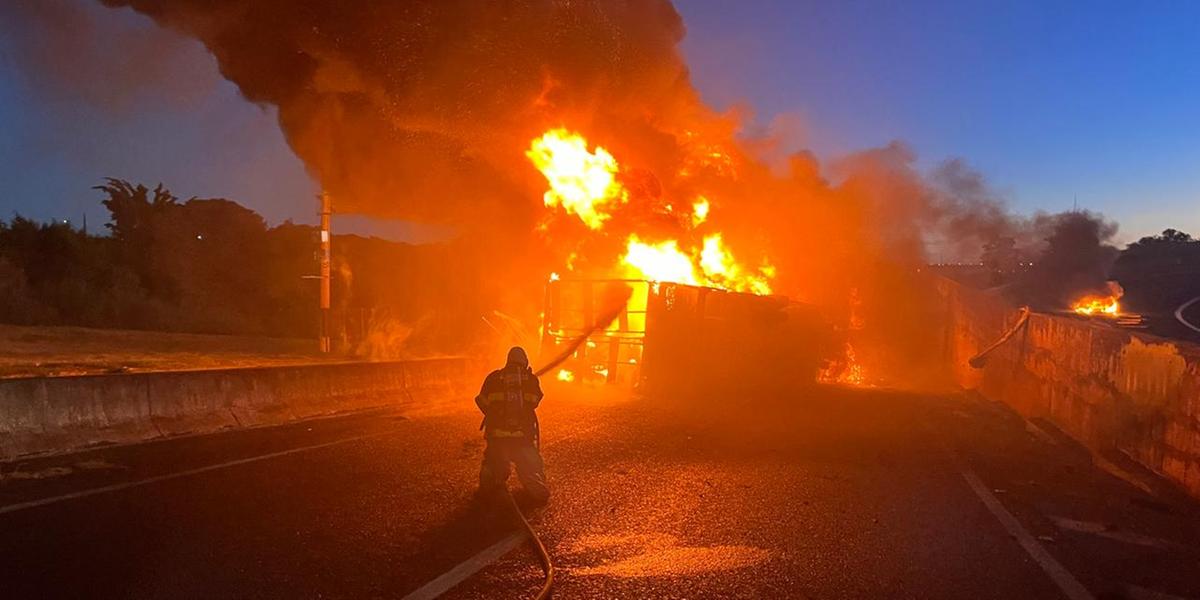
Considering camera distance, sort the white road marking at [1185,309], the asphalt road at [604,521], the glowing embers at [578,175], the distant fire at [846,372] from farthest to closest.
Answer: the white road marking at [1185,309], the distant fire at [846,372], the glowing embers at [578,175], the asphalt road at [604,521]

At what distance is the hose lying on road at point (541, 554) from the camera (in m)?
4.71

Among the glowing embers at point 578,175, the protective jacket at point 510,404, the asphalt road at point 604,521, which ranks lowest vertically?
the asphalt road at point 604,521

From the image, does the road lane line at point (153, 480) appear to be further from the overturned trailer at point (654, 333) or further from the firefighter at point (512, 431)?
the overturned trailer at point (654, 333)

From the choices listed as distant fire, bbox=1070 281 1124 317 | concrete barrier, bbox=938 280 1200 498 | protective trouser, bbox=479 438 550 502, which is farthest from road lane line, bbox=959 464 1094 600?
distant fire, bbox=1070 281 1124 317

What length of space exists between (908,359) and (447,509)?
25129 millimetres

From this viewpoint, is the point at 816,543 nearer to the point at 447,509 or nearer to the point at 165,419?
the point at 447,509

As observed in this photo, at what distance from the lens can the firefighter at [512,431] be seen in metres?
7.11

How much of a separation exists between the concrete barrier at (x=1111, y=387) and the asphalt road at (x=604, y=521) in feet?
1.37

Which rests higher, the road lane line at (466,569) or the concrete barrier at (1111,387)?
the concrete barrier at (1111,387)

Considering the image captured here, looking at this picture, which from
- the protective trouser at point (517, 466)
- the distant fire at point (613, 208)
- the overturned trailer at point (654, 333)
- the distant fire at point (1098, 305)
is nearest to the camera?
the protective trouser at point (517, 466)

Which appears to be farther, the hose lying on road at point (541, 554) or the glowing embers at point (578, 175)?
the glowing embers at point (578, 175)

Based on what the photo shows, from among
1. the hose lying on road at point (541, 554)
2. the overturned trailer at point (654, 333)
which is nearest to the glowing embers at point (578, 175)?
the overturned trailer at point (654, 333)

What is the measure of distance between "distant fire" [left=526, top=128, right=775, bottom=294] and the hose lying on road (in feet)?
34.6

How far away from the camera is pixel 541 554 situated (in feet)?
17.7
